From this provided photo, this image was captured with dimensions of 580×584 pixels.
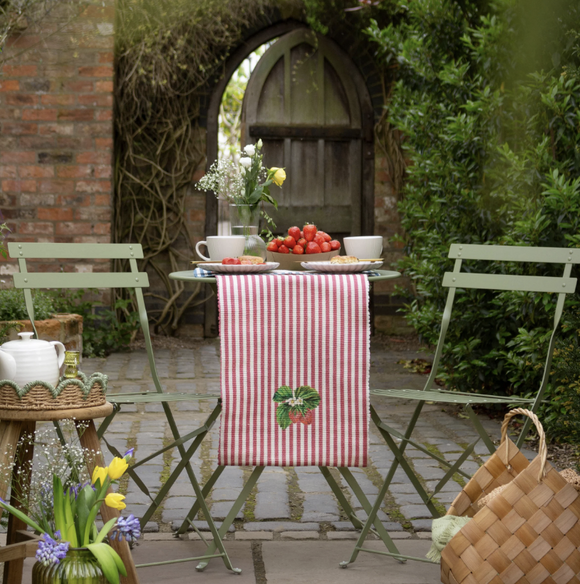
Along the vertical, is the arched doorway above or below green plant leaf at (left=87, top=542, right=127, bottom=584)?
above

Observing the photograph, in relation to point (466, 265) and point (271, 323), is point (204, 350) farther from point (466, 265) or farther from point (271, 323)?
point (271, 323)

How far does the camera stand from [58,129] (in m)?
6.95

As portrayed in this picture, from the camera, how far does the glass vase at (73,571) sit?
2053 millimetres

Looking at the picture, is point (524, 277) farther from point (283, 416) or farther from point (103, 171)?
point (103, 171)

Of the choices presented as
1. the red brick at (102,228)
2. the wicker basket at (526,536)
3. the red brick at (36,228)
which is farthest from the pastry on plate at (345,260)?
the red brick at (36,228)

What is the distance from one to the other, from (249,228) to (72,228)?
14.0ft

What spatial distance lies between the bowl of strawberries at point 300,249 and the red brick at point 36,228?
4.35 m

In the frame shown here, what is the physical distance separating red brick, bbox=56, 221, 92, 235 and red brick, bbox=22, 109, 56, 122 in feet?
2.87

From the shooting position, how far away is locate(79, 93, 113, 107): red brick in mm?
6949

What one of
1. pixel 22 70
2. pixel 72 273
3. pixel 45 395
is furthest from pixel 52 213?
pixel 45 395

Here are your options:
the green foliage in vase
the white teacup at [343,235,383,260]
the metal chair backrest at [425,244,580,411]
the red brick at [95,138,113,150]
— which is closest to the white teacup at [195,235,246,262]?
the white teacup at [343,235,383,260]

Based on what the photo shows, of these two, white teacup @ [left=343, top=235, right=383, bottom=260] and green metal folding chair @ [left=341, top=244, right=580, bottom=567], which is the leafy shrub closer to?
white teacup @ [left=343, top=235, right=383, bottom=260]

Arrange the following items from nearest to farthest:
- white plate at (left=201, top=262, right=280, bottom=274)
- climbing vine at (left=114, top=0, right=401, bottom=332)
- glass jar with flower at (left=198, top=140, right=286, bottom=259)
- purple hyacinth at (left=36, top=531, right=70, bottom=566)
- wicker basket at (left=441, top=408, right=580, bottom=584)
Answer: purple hyacinth at (left=36, top=531, right=70, bottom=566) < wicker basket at (left=441, top=408, right=580, bottom=584) < white plate at (left=201, top=262, right=280, bottom=274) < glass jar with flower at (left=198, top=140, right=286, bottom=259) < climbing vine at (left=114, top=0, right=401, bottom=332)

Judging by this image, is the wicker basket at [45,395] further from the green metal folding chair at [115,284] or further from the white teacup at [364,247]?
the white teacup at [364,247]
